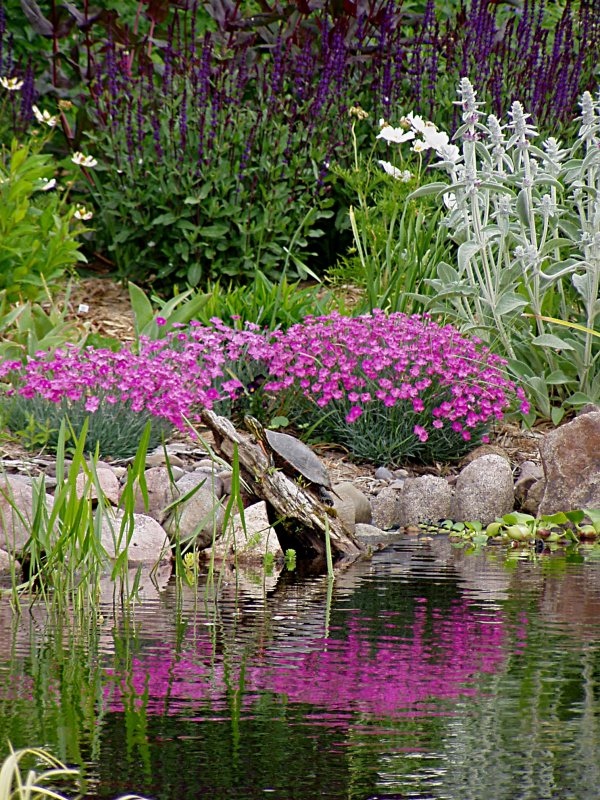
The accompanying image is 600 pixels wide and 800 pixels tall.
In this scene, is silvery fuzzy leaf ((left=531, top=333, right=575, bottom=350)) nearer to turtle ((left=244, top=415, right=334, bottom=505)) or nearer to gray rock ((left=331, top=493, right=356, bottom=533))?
gray rock ((left=331, top=493, right=356, bottom=533))

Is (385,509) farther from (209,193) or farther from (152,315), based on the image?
(209,193)

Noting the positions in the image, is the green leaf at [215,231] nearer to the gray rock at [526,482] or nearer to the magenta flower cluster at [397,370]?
the magenta flower cluster at [397,370]

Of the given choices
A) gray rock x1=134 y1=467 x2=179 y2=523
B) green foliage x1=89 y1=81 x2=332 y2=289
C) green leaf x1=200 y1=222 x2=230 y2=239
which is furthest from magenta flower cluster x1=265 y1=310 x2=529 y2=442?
green leaf x1=200 y1=222 x2=230 y2=239

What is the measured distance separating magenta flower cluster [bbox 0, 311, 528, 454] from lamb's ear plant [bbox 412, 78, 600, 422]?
0.90 ft

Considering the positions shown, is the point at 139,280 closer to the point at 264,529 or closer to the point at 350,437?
the point at 350,437

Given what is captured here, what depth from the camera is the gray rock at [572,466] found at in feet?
17.8

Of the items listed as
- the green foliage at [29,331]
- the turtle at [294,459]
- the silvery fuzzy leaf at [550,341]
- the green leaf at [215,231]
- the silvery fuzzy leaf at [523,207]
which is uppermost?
the green leaf at [215,231]

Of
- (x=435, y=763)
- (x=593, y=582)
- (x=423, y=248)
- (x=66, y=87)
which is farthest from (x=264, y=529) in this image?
(x=66, y=87)

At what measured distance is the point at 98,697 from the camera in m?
2.38

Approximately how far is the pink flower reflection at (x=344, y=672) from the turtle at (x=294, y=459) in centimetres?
183

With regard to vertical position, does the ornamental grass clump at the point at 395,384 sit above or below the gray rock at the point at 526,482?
above

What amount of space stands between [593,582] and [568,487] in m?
1.50

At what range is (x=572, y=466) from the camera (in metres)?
5.43

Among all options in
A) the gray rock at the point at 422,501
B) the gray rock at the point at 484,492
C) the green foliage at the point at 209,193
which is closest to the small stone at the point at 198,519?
the gray rock at the point at 422,501
